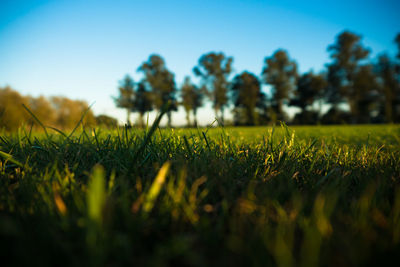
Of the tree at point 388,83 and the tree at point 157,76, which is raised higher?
the tree at point 157,76

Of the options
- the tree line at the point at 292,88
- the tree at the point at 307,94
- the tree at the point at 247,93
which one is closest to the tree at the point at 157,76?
the tree line at the point at 292,88

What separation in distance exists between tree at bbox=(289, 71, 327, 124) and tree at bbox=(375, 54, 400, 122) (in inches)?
355

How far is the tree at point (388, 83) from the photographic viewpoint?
34.6 metres

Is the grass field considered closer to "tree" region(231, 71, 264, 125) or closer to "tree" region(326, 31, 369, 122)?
"tree" region(231, 71, 264, 125)

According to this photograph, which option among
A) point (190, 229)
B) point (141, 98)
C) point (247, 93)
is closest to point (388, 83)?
point (247, 93)

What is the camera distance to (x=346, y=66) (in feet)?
117

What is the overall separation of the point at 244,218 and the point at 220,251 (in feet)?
0.50

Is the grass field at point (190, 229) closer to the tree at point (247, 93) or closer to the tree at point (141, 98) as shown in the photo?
the tree at point (247, 93)

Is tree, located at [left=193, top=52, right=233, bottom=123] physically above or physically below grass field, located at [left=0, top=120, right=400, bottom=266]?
above

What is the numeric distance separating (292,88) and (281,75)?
3817mm

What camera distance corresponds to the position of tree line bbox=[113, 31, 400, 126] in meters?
35.1

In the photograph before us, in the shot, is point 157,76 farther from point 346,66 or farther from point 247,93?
point 346,66

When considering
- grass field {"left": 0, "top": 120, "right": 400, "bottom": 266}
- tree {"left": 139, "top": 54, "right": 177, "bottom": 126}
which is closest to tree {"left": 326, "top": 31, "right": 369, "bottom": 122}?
tree {"left": 139, "top": 54, "right": 177, "bottom": 126}

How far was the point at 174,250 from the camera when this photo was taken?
16.9 inches
